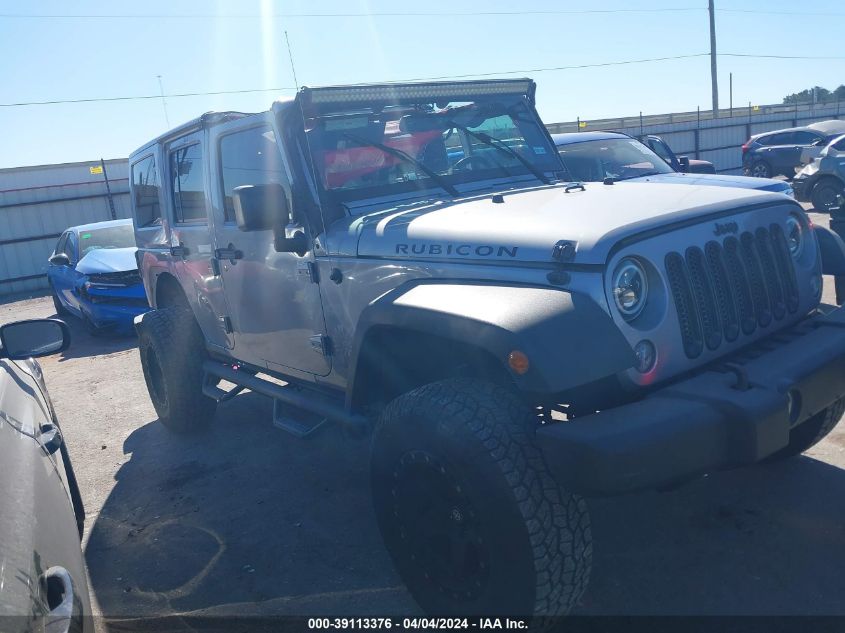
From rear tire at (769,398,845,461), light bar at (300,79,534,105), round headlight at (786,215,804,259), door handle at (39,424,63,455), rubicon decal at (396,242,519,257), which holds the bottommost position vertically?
rear tire at (769,398,845,461)

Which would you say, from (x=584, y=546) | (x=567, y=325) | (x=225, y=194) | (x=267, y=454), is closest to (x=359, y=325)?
(x=567, y=325)

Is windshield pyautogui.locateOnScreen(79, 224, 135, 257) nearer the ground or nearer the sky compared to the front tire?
nearer the sky

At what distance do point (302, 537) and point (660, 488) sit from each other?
202 centimetres

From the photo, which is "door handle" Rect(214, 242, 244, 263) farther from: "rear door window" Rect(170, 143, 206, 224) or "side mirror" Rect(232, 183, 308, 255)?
"side mirror" Rect(232, 183, 308, 255)

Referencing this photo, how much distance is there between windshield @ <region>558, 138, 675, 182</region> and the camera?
27.9 ft

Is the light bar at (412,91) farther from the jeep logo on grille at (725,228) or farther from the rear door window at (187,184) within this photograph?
the jeep logo on grille at (725,228)

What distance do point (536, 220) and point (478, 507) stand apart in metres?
1.12

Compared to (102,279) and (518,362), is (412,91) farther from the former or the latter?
(102,279)

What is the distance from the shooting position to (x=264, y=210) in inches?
138

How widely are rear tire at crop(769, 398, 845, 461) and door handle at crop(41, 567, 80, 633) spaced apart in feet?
10.3

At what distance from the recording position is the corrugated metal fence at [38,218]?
17.0 meters

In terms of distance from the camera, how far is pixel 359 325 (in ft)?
10.5

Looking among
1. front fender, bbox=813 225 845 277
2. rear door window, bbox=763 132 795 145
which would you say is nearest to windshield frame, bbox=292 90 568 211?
front fender, bbox=813 225 845 277

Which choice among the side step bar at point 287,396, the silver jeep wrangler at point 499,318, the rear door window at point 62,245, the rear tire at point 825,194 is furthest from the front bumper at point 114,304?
the rear tire at point 825,194
